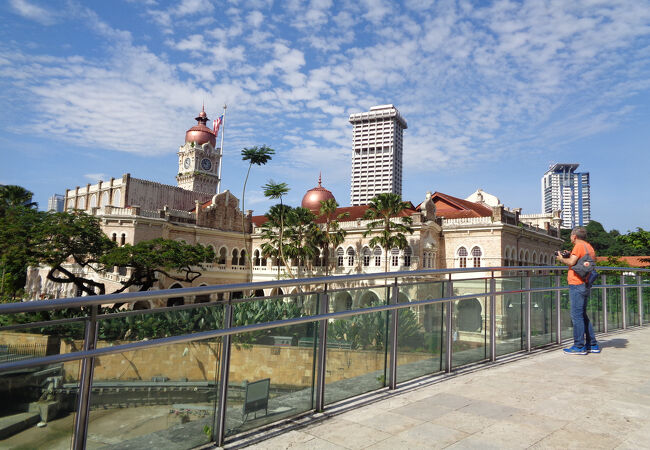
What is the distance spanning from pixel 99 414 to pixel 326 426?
5.93 feet

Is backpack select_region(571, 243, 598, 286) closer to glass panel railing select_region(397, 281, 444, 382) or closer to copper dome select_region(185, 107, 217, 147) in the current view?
glass panel railing select_region(397, 281, 444, 382)

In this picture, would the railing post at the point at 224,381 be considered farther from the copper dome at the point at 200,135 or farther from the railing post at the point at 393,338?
the copper dome at the point at 200,135

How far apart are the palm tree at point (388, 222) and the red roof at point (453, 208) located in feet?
10.6

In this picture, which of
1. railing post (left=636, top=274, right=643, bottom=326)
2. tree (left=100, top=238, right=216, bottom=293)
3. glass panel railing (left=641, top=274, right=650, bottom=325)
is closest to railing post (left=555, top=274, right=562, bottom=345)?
railing post (left=636, top=274, right=643, bottom=326)

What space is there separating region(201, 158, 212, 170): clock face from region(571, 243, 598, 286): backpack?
192 ft

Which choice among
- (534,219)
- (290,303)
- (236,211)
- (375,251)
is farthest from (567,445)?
(534,219)

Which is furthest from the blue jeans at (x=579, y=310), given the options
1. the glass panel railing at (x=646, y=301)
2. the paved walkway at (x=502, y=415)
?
the glass panel railing at (x=646, y=301)

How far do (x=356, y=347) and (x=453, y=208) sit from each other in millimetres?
35940

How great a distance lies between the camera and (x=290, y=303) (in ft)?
13.6

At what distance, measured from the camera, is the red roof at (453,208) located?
119ft

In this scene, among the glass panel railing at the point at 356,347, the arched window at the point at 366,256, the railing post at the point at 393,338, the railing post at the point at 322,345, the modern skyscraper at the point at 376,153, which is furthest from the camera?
the modern skyscraper at the point at 376,153

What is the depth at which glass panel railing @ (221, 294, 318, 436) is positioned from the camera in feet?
12.1

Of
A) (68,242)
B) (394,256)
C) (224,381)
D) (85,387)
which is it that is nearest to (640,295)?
(224,381)

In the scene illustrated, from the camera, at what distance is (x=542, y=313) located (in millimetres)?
7738
